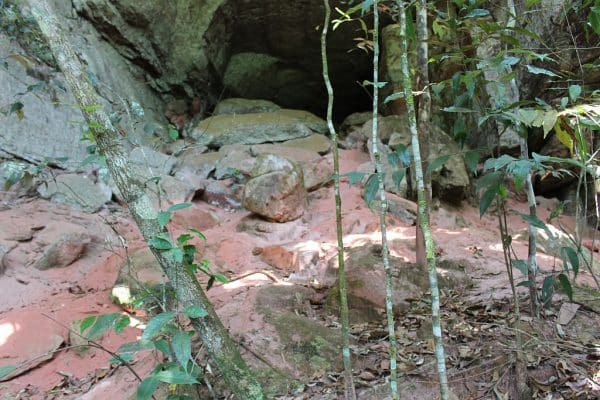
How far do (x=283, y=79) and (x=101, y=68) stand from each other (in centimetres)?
476

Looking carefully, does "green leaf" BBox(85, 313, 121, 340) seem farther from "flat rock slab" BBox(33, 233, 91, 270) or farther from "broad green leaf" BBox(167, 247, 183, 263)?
"flat rock slab" BBox(33, 233, 91, 270)

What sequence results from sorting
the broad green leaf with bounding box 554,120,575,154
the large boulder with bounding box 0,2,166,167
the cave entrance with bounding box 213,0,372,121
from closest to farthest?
the broad green leaf with bounding box 554,120,575,154 < the large boulder with bounding box 0,2,166,167 < the cave entrance with bounding box 213,0,372,121

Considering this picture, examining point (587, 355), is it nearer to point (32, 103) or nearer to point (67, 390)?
point (67, 390)

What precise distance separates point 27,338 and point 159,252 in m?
2.12

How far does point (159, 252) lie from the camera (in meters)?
2.19

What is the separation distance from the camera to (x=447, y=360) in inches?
93.4

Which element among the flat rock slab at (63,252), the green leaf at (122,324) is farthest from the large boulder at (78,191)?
the green leaf at (122,324)

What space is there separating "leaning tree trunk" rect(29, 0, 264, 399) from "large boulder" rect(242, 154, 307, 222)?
11.4 ft

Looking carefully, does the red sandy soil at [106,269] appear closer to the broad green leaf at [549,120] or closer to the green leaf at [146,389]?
the green leaf at [146,389]

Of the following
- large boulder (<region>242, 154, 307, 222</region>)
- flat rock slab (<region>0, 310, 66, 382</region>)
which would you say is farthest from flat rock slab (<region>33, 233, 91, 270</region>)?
large boulder (<region>242, 154, 307, 222</region>)

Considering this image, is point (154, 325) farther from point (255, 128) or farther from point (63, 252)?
point (255, 128)

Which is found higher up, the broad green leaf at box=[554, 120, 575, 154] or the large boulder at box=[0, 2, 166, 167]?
the large boulder at box=[0, 2, 166, 167]

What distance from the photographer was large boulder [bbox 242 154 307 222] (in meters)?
5.80

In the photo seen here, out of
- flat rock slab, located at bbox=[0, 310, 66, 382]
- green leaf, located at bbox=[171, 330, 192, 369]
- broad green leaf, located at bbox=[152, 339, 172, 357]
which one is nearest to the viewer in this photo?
green leaf, located at bbox=[171, 330, 192, 369]
